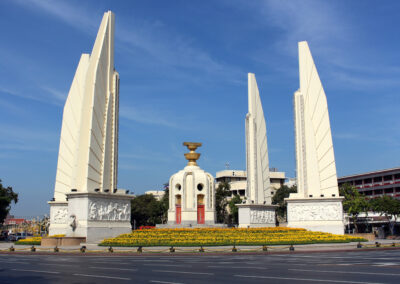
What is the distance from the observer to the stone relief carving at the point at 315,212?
31.6 m

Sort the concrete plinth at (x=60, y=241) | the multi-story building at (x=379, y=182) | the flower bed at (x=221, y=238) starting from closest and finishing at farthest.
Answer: the flower bed at (x=221, y=238) < the concrete plinth at (x=60, y=241) < the multi-story building at (x=379, y=182)

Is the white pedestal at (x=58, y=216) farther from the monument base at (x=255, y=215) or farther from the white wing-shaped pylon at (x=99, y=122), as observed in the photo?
the monument base at (x=255, y=215)

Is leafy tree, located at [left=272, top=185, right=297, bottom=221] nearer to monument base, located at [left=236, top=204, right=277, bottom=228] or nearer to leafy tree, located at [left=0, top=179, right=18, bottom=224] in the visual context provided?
monument base, located at [left=236, top=204, right=277, bottom=228]

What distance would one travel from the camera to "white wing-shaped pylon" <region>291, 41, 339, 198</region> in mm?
32719

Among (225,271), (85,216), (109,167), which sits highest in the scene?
(109,167)

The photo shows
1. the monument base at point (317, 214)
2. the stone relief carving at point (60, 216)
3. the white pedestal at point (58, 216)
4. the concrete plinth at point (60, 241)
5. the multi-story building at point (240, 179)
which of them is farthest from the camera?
the multi-story building at point (240, 179)

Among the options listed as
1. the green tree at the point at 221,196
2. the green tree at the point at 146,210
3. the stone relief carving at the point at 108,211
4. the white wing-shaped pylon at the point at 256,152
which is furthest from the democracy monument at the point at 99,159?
the green tree at the point at 221,196

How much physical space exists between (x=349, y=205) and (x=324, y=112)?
16.0 meters

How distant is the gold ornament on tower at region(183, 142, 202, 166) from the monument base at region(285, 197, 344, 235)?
16148mm

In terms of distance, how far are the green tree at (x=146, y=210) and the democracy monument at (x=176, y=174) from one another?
68.9 ft

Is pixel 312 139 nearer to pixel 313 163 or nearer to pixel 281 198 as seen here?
pixel 313 163

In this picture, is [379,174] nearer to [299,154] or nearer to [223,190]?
[223,190]

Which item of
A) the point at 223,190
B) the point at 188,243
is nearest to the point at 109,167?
the point at 188,243

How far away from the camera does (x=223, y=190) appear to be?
6500cm
